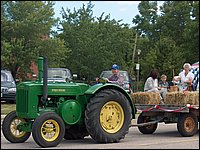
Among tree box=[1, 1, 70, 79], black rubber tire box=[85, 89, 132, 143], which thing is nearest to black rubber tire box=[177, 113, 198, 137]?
black rubber tire box=[85, 89, 132, 143]

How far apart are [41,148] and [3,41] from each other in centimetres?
2270

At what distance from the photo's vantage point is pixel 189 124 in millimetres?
11992

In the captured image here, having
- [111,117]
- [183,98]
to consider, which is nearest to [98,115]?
[111,117]

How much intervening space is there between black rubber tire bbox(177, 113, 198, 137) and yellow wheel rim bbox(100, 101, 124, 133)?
1797 millimetres

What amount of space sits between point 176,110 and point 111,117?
191 centimetres

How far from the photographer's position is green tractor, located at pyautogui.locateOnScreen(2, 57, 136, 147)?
9.91 metres

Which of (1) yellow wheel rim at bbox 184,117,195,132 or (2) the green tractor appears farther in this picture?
(1) yellow wheel rim at bbox 184,117,195,132

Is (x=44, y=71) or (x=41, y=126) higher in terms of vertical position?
(x=44, y=71)

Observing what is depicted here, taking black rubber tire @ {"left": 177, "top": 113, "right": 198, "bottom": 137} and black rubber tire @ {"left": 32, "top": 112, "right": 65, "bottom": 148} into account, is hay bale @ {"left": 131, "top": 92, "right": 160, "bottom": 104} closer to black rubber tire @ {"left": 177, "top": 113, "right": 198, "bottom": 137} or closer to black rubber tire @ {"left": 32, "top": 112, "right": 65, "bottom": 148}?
black rubber tire @ {"left": 177, "top": 113, "right": 198, "bottom": 137}

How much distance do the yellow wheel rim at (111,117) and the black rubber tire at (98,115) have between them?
0.21 feet

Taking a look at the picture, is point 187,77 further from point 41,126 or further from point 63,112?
point 41,126

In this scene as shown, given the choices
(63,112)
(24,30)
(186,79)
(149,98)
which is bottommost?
(63,112)

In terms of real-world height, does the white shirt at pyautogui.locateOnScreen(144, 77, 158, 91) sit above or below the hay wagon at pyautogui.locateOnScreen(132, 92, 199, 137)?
above

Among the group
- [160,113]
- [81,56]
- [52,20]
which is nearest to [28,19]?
[52,20]
